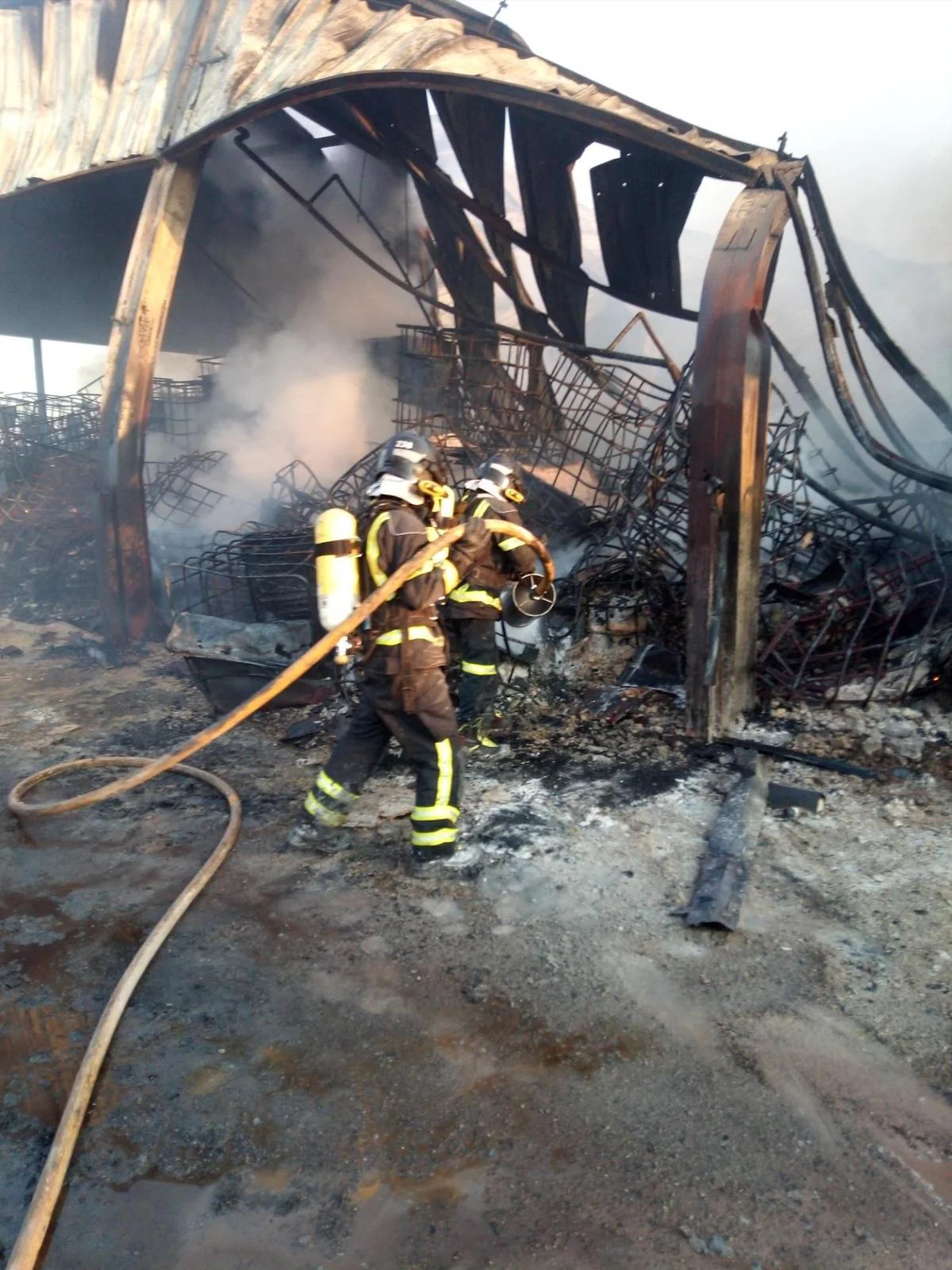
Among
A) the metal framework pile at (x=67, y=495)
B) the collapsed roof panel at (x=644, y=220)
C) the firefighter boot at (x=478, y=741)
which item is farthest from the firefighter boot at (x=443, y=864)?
the metal framework pile at (x=67, y=495)

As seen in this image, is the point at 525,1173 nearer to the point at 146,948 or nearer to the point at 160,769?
the point at 146,948

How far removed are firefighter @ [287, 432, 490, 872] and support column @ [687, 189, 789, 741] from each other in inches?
62.5

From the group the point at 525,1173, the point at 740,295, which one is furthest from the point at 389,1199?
the point at 740,295

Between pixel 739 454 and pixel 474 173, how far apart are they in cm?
433

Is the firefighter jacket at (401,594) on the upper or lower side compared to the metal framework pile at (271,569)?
upper

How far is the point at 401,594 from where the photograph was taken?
390 centimetres

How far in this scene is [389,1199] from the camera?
7.25ft

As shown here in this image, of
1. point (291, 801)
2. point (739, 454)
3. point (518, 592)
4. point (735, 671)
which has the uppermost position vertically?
point (739, 454)

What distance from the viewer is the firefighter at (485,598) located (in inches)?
208

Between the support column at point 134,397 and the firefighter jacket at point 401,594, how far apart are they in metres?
4.60

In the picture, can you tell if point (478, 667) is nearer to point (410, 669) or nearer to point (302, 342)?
point (410, 669)

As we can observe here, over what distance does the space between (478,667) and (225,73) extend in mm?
5799

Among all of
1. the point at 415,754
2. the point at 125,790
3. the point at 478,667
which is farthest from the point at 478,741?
the point at 125,790

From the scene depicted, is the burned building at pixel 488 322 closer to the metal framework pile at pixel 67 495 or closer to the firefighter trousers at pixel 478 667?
the metal framework pile at pixel 67 495
